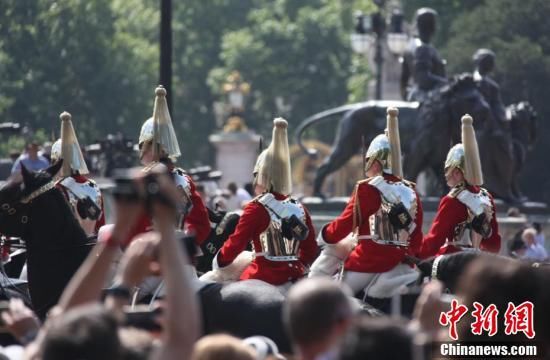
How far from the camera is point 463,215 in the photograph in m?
12.2

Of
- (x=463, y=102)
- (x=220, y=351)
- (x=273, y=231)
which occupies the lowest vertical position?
(x=463, y=102)

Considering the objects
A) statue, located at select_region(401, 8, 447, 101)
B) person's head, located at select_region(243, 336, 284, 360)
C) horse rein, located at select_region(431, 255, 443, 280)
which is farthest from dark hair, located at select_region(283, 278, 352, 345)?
statue, located at select_region(401, 8, 447, 101)

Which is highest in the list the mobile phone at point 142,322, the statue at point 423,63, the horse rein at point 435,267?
the mobile phone at point 142,322

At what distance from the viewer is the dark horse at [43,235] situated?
441 inches

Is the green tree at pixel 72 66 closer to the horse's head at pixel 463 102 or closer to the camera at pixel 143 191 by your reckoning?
the horse's head at pixel 463 102

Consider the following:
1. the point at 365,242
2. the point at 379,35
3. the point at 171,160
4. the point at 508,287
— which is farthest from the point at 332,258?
the point at 379,35

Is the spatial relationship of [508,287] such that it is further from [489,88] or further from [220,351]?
[489,88]

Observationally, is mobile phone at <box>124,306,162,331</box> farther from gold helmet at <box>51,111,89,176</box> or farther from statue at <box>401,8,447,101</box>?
statue at <box>401,8,447,101</box>

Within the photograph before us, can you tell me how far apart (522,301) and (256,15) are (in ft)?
192

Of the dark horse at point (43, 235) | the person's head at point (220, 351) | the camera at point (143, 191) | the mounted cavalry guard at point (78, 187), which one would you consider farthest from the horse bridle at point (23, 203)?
the camera at point (143, 191)

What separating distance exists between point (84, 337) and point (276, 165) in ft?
19.2

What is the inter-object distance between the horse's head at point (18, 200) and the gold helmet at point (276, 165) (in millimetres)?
1399

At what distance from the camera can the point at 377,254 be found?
11625 millimetres

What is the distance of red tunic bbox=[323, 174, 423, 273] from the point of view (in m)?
11.6
